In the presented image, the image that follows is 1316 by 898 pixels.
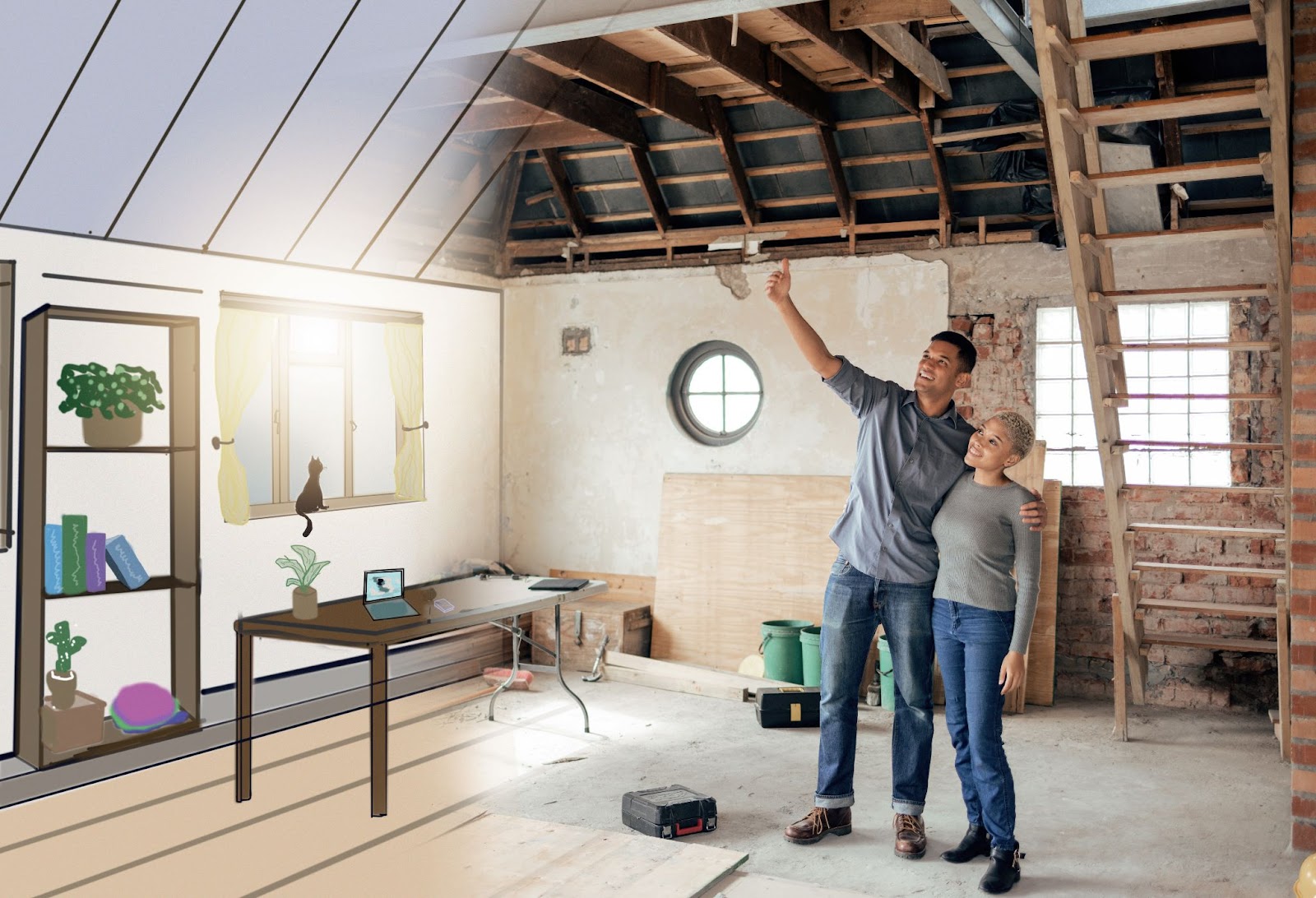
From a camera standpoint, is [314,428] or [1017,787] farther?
[1017,787]

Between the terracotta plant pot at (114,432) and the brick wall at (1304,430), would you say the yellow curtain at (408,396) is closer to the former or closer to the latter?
the terracotta plant pot at (114,432)

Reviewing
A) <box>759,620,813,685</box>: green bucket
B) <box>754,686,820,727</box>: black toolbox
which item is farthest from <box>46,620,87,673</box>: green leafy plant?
<box>759,620,813,685</box>: green bucket

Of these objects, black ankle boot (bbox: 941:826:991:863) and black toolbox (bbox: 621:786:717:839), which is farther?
black toolbox (bbox: 621:786:717:839)

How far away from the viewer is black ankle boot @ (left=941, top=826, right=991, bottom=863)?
3.89 m

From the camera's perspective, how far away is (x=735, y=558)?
7211mm

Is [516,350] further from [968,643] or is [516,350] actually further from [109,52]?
[109,52]

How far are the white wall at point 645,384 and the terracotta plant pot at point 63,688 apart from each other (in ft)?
19.7

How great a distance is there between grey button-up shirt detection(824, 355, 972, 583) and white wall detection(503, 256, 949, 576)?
3.05 meters

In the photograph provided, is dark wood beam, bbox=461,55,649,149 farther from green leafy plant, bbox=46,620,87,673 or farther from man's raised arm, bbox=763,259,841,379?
green leafy plant, bbox=46,620,87,673

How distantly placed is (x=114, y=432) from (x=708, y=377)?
635 centimetres

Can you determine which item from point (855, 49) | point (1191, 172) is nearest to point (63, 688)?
point (1191, 172)

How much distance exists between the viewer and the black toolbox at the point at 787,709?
579 centimetres

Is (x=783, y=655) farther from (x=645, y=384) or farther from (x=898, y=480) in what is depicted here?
(x=898, y=480)

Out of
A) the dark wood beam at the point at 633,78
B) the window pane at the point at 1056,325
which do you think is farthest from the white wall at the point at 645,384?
the dark wood beam at the point at 633,78
